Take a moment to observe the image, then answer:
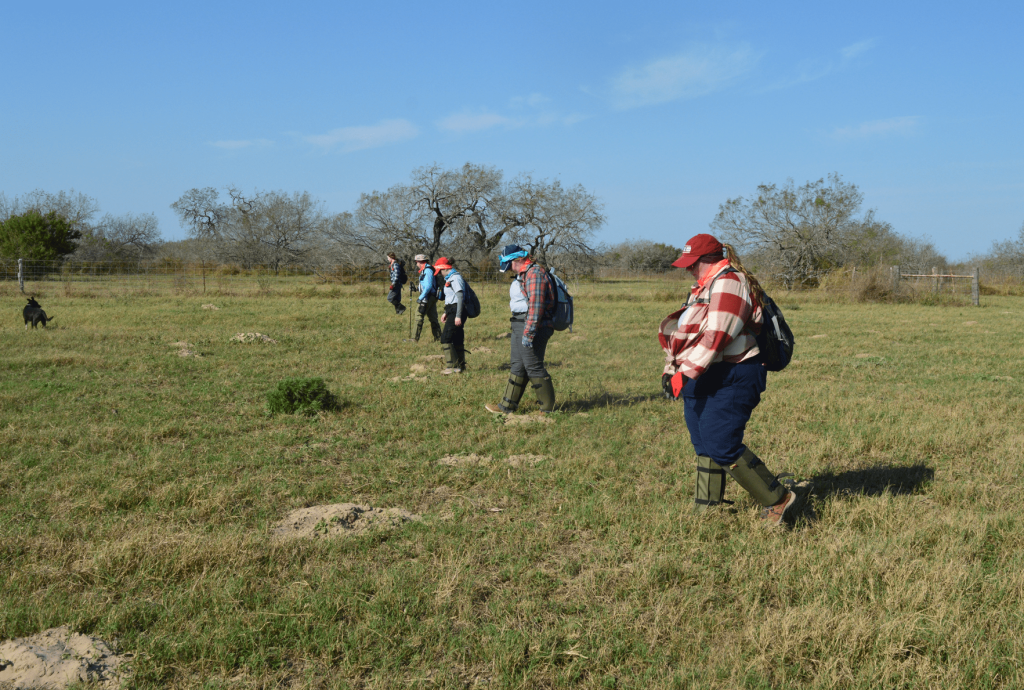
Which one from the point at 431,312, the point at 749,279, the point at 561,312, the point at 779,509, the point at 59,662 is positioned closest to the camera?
the point at 59,662

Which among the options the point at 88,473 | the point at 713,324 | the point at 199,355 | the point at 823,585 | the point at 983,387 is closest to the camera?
the point at 823,585

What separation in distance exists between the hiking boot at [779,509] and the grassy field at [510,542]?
0.11m

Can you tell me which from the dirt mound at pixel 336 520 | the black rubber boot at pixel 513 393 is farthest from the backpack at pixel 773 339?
the black rubber boot at pixel 513 393

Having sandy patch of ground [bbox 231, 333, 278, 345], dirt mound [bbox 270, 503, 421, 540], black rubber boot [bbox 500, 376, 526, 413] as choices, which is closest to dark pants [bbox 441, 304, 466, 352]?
black rubber boot [bbox 500, 376, 526, 413]

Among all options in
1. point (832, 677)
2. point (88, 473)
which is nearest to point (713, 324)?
point (832, 677)

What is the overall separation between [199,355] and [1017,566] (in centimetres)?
1165

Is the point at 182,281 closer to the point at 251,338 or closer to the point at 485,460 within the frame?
the point at 251,338

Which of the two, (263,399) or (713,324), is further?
(263,399)

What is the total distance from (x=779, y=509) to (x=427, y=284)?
30.7ft

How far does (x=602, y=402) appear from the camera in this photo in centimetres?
846

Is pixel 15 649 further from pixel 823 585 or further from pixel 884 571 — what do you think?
pixel 884 571

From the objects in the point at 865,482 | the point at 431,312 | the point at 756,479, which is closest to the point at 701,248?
the point at 756,479

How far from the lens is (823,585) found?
358 centimetres

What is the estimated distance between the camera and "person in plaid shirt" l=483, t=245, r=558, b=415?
23.3 feet
